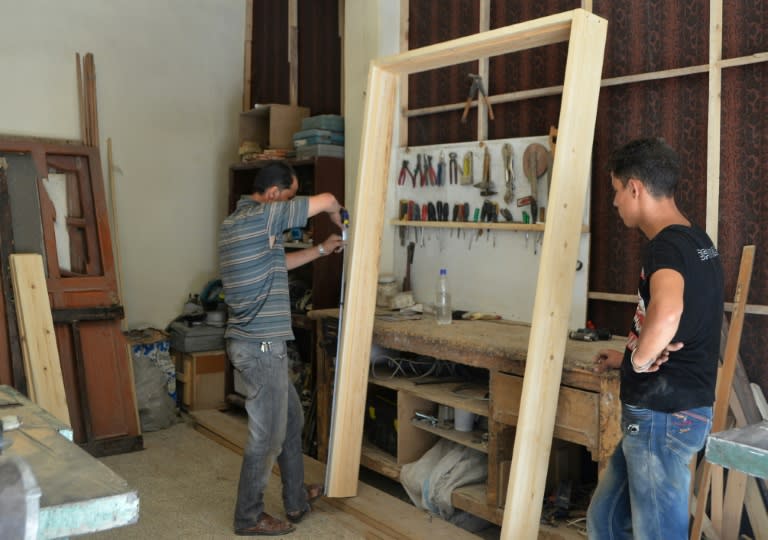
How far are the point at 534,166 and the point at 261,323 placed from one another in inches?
63.4

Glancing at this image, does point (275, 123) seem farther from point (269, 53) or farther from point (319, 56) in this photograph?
point (269, 53)

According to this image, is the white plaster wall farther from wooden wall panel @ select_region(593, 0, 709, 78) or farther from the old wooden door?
wooden wall panel @ select_region(593, 0, 709, 78)

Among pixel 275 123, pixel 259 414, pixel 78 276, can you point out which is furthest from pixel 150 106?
pixel 259 414

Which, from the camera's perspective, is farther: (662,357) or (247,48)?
(247,48)

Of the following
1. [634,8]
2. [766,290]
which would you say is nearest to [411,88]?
[634,8]

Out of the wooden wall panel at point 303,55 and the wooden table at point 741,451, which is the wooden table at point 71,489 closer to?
the wooden table at point 741,451

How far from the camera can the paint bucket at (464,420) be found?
12.6ft

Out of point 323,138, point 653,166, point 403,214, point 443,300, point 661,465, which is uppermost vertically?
point 323,138

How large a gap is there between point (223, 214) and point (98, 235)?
131cm

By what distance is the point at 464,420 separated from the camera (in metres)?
3.86

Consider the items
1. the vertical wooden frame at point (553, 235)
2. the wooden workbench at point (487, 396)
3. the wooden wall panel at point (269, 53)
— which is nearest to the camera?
the vertical wooden frame at point (553, 235)

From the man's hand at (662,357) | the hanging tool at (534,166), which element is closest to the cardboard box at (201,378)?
the hanging tool at (534,166)

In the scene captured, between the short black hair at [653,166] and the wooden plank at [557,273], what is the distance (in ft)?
1.88

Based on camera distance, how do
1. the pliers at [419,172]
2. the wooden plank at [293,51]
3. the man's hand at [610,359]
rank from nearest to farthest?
1. the man's hand at [610,359]
2. the pliers at [419,172]
3. the wooden plank at [293,51]
